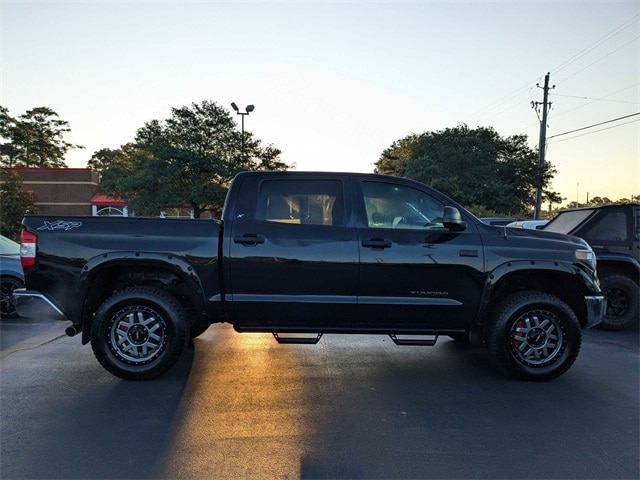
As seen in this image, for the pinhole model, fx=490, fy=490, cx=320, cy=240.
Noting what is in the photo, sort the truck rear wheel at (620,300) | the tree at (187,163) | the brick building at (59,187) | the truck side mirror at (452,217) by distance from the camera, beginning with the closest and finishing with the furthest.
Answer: the truck side mirror at (452,217) < the truck rear wheel at (620,300) < the tree at (187,163) < the brick building at (59,187)

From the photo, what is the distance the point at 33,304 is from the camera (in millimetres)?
4746

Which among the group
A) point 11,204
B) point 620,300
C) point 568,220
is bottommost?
point 620,300

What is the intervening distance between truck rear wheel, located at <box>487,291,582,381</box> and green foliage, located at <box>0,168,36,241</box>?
31466 millimetres

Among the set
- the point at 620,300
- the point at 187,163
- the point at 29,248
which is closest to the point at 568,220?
the point at 620,300

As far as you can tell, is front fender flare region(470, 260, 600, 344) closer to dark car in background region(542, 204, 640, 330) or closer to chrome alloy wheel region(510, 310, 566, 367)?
chrome alloy wheel region(510, 310, 566, 367)

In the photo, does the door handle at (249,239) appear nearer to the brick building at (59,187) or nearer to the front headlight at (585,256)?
the front headlight at (585,256)

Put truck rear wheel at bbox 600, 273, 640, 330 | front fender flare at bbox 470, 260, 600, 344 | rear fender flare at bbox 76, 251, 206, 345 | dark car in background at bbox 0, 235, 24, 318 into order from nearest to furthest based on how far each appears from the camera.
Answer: rear fender flare at bbox 76, 251, 206, 345, front fender flare at bbox 470, 260, 600, 344, truck rear wheel at bbox 600, 273, 640, 330, dark car in background at bbox 0, 235, 24, 318

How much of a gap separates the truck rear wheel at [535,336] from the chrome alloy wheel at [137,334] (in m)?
3.33

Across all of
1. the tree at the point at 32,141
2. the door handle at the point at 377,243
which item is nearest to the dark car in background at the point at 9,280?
the door handle at the point at 377,243

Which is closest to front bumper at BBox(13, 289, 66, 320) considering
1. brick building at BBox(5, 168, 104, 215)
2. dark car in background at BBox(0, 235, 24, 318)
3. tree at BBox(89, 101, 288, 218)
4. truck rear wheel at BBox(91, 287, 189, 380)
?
truck rear wheel at BBox(91, 287, 189, 380)

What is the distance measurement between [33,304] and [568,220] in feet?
26.1

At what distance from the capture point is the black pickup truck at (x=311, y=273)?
15.6 ft

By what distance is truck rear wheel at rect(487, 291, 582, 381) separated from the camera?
16.0ft

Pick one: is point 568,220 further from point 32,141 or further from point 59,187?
point 32,141
